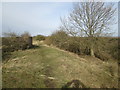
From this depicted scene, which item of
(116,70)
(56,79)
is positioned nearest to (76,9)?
(116,70)

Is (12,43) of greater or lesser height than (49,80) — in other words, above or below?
above

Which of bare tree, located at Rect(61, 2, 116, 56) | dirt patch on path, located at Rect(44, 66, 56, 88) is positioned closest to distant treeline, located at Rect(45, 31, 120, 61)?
bare tree, located at Rect(61, 2, 116, 56)

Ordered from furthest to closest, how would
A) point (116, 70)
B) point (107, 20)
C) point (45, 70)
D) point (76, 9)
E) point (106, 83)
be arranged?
1. point (76, 9)
2. point (107, 20)
3. point (116, 70)
4. point (45, 70)
5. point (106, 83)

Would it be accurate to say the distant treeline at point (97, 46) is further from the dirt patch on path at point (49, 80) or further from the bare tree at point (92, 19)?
the dirt patch on path at point (49, 80)

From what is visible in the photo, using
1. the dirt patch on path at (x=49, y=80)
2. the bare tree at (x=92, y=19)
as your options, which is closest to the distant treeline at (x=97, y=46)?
the bare tree at (x=92, y=19)

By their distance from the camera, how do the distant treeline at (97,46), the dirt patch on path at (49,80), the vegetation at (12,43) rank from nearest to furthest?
the dirt patch on path at (49,80) < the distant treeline at (97,46) < the vegetation at (12,43)

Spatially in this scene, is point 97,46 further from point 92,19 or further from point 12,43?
point 12,43

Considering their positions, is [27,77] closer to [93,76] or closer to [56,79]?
[56,79]

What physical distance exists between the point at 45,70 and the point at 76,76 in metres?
1.61

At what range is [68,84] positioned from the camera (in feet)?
13.3

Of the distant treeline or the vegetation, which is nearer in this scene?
the distant treeline

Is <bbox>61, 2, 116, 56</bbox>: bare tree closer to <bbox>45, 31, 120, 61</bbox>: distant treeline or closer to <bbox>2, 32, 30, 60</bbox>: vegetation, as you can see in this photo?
<bbox>45, 31, 120, 61</bbox>: distant treeline

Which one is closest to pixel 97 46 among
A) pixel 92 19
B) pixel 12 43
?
pixel 92 19

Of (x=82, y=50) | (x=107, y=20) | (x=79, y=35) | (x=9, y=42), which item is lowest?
(x=82, y=50)
